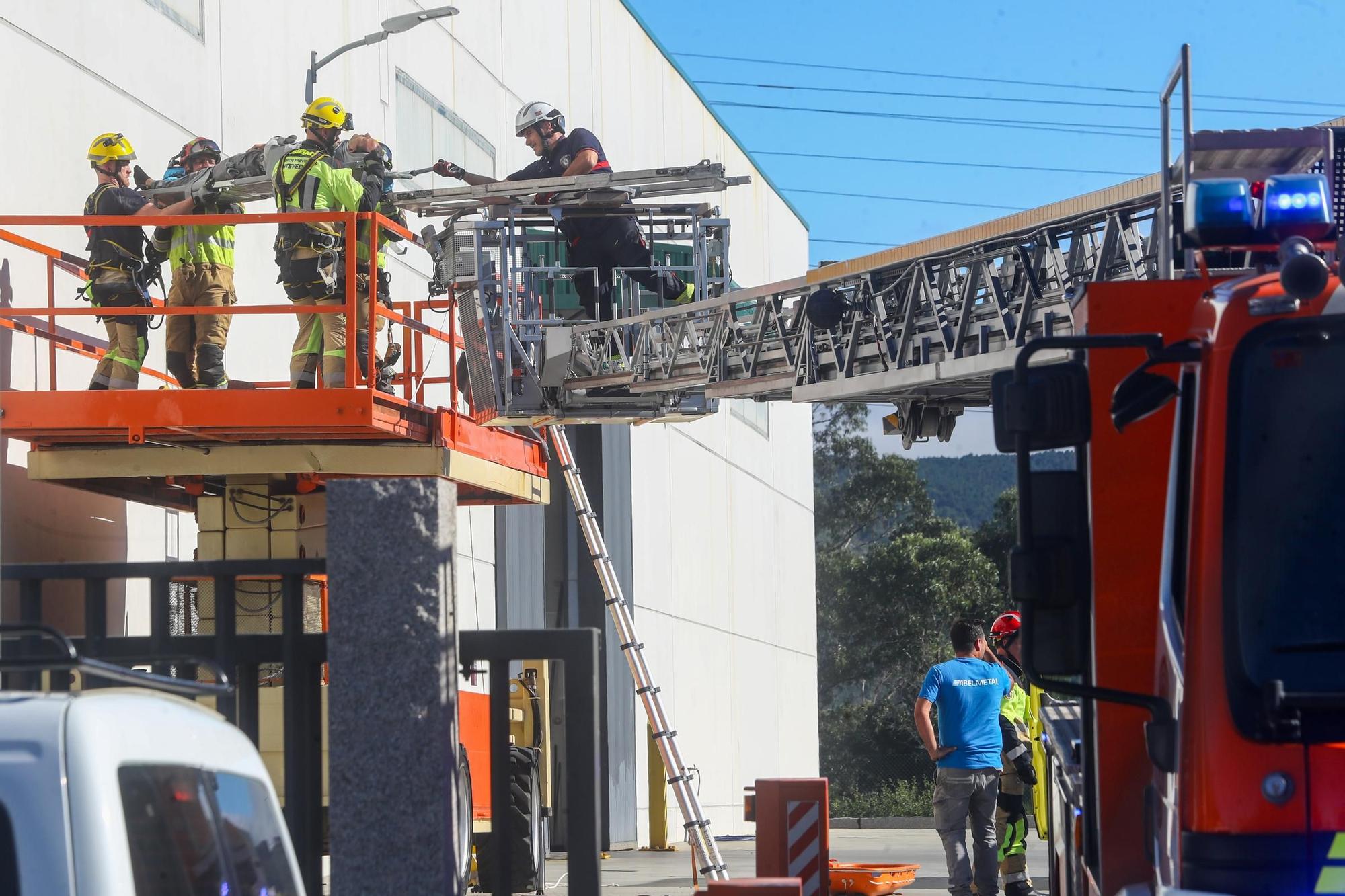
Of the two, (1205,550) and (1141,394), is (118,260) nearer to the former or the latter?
(1141,394)

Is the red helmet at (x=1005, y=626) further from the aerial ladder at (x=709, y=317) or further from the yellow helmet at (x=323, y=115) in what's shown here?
the yellow helmet at (x=323, y=115)

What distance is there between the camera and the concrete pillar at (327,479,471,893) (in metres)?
4.95

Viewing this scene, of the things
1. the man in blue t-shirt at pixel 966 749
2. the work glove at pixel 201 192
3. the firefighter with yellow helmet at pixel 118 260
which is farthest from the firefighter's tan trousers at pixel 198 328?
the man in blue t-shirt at pixel 966 749

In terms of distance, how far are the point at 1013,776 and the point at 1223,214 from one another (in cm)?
800

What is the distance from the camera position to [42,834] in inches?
108

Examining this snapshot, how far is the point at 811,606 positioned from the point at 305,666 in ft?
103

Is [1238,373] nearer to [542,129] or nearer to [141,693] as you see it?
[141,693]

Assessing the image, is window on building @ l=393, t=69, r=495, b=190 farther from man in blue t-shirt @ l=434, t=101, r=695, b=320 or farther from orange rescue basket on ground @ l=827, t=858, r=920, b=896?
orange rescue basket on ground @ l=827, t=858, r=920, b=896

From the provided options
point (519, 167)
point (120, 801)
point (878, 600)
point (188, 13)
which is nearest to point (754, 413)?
point (519, 167)

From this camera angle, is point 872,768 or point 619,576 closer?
point 619,576

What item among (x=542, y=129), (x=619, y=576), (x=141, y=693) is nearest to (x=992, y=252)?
(x=542, y=129)

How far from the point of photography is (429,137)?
57.2 feet

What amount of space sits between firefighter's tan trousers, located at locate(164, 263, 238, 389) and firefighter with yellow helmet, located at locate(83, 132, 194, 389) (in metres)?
0.20

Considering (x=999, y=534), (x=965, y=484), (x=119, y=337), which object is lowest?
(x=999, y=534)
